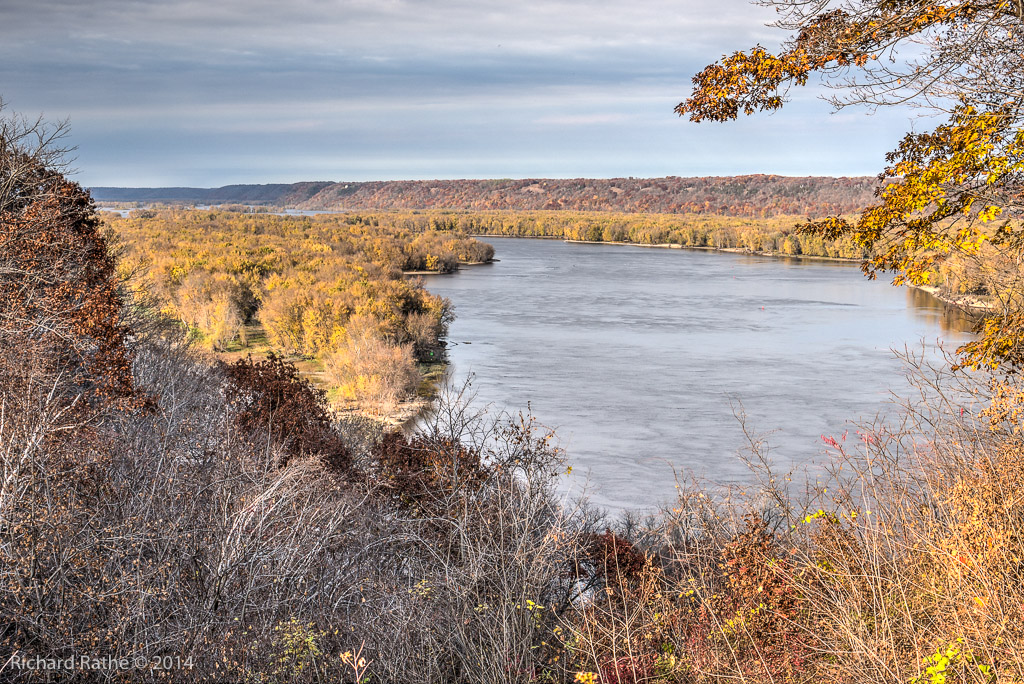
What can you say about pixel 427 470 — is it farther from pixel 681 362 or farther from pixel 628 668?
pixel 681 362

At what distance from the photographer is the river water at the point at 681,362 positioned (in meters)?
23.0

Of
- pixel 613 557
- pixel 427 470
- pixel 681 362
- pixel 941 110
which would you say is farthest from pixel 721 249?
pixel 941 110

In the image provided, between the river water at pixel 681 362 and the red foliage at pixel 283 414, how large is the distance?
536 cm

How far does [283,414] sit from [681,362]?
1957 cm

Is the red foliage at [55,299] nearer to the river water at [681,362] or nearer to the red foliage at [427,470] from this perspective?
the red foliage at [427,470]

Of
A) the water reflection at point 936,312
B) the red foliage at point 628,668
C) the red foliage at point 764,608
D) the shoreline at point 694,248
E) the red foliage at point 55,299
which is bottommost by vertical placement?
the water reflection at point 936,312

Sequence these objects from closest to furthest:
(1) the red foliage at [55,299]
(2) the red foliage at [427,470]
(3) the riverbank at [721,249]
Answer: (1) the red foliage at [55,299] → (2) the red foliage at [427,470] → (3) the riverbank at [721,249]

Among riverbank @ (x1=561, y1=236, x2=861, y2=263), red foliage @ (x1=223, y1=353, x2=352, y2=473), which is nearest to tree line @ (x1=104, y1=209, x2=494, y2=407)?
red foliage @ (x1=223, y1=353, x2=352, y2=473)

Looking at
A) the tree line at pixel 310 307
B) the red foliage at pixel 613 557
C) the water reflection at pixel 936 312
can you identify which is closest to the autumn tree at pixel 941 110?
the red foliage at pixel 613 557

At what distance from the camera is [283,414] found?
773 inches

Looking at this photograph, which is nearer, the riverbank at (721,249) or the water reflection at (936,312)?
the water reflection at (936,312)

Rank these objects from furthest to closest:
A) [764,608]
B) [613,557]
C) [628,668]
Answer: [613,557] < [764,608] < [628,668]

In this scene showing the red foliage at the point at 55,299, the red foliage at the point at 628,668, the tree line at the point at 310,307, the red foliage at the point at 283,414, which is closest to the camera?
the red foliage at the point at 628,668

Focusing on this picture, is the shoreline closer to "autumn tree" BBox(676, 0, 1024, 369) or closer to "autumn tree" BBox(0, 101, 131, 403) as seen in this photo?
"autumn tree" BBox(0, 101, 131, 403)
